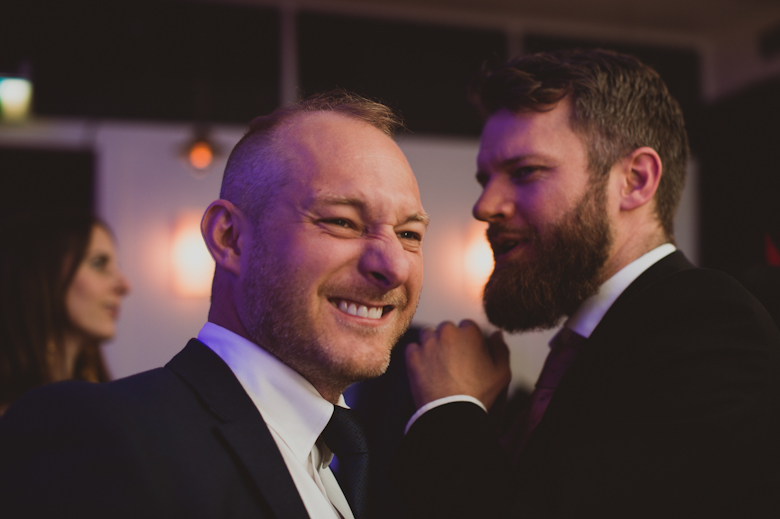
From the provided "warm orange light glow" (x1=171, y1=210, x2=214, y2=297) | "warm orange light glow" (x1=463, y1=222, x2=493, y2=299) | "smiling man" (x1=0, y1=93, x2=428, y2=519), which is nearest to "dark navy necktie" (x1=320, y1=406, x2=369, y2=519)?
"smiling man" (x1=0, y1=93, x2=428, y2=519)

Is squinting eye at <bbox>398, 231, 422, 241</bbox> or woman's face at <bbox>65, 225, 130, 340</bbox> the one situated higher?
squinting eye at <bbox>398, 231, 422, 241</bbox>

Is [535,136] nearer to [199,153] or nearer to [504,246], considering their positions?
[504,246]

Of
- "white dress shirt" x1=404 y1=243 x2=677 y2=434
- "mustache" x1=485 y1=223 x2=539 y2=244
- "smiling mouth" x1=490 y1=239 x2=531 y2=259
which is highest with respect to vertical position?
"mustache" x1=485 y1=223 x2=539 y2=244

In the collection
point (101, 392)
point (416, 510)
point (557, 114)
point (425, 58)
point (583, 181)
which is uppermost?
point (425, 58)

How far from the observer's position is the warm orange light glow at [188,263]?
4457 millimetres

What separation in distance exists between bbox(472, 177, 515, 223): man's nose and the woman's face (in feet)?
5.57

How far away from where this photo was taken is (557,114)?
1.44 meters

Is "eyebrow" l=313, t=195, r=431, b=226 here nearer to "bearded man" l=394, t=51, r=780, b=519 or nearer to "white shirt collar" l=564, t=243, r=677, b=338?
"bearded man" l=394, t=51, r=780, b=519

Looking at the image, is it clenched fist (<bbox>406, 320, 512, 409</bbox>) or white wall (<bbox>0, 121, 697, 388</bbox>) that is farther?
white wall (<bbox>0, 121, 697, 388</bbox>)

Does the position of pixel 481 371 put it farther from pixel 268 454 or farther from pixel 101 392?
pixel 101 392

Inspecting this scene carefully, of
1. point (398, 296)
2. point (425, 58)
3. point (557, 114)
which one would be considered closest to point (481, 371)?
point (398, 296)

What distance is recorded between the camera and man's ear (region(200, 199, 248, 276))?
3.60 feet

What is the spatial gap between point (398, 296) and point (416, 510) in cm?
40

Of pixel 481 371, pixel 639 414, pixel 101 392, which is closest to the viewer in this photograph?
pixel 101 392
